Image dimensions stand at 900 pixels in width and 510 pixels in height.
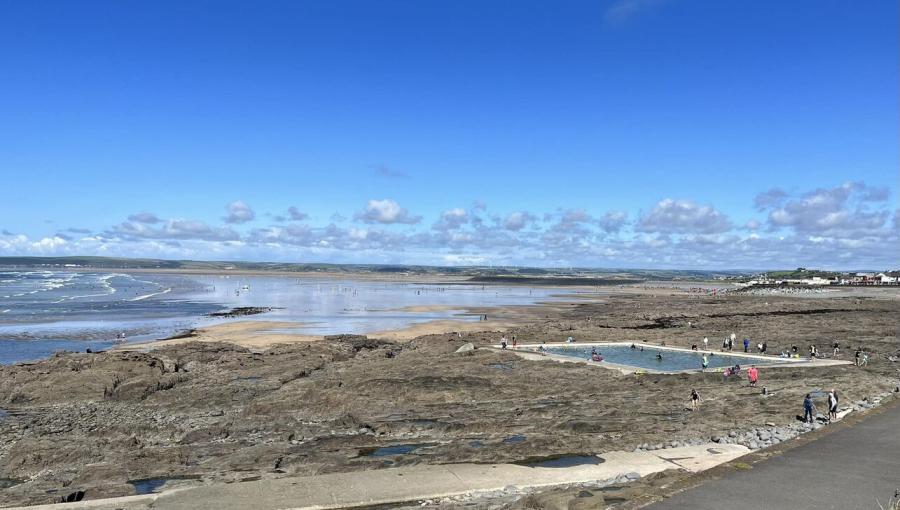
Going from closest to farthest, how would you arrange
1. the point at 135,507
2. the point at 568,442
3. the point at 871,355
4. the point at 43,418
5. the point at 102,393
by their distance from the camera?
the point at 135,507
the point at 568,442
the point at 43,418
the point at 102,393
the point at 871,355

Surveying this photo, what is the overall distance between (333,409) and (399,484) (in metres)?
10.9

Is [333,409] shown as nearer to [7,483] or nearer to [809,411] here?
[7,483]

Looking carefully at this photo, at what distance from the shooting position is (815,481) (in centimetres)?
1435

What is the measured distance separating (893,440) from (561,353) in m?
25.9

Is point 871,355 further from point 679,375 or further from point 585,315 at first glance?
point 585,315

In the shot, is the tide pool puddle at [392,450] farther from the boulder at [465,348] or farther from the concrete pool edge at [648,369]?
the boulder at [465,348]

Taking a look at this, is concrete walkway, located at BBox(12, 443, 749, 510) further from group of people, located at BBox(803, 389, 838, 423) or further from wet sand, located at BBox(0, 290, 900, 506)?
group of people, located at BBox(803, 389, 838, 423)

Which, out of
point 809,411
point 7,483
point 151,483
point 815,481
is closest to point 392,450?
point 151,483

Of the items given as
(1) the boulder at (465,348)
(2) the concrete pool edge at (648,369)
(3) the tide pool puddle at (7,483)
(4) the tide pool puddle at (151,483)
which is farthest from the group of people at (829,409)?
(3) the tide pool puddle at (7,483)

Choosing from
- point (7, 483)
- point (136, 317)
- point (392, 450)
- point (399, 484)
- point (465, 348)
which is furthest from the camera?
point (136, 317)

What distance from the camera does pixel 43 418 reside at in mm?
26250

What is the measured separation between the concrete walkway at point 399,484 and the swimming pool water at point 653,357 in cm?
1996

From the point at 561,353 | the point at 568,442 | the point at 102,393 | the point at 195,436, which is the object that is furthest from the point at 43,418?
the point at 561,353

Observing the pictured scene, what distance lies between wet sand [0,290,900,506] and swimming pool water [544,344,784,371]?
15.1 feet
